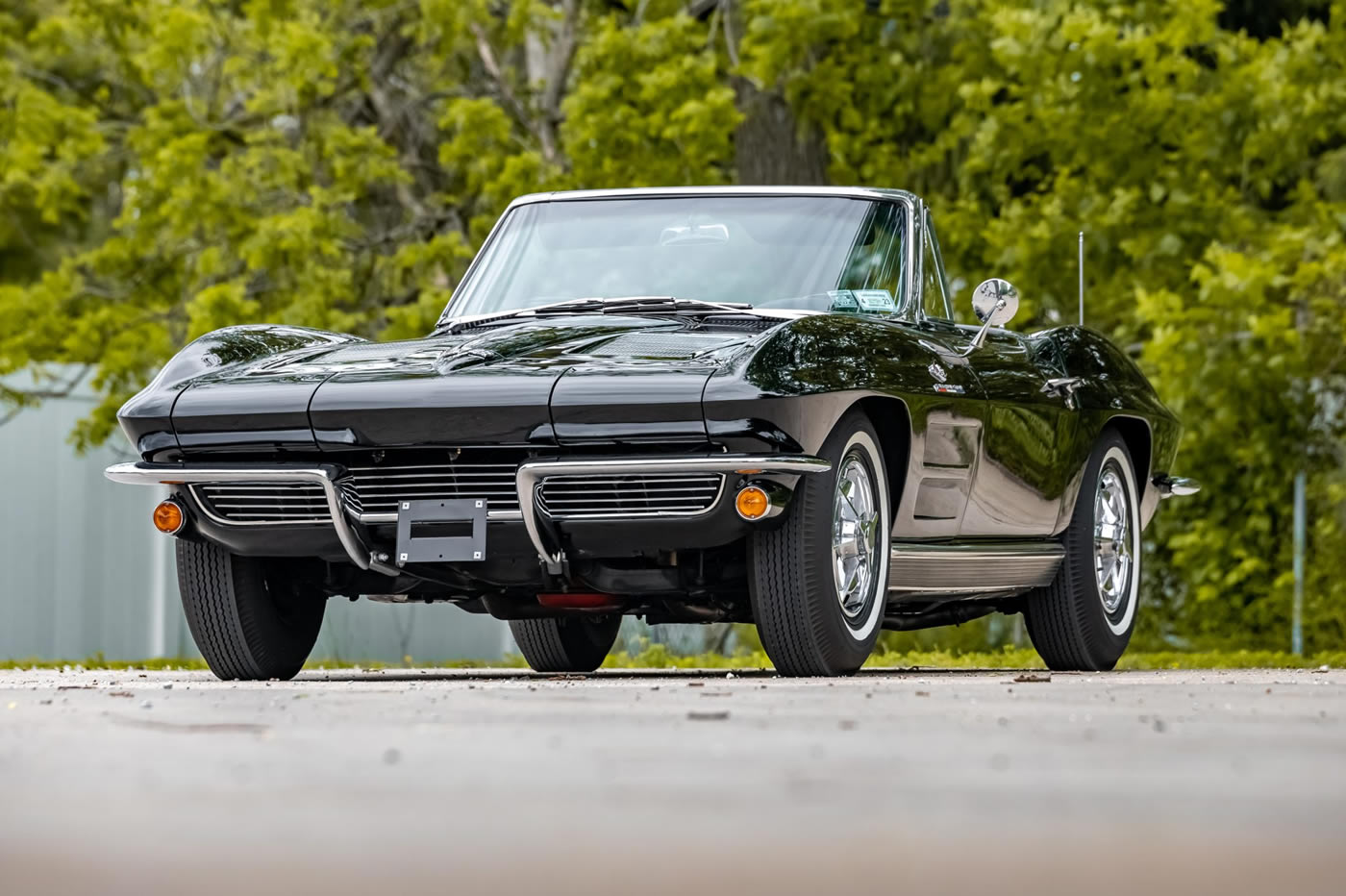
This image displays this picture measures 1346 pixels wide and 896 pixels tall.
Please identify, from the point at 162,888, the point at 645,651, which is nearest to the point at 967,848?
the point at 162,888

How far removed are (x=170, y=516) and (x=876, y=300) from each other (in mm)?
2666

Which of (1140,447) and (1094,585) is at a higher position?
(1140,447)

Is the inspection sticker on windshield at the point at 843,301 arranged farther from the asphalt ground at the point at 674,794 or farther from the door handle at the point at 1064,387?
the asphalt ground at the point at 674,794

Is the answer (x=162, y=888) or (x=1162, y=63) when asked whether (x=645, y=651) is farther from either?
(x=162, y=888)

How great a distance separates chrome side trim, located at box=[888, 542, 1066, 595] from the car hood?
941 millimetres

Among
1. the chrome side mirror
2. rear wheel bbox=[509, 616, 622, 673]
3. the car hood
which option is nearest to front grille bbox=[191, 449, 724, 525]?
the car hood

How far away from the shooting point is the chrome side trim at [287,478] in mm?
7242

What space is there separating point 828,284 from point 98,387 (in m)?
11.2

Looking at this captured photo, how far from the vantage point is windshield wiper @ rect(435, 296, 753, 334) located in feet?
26.9

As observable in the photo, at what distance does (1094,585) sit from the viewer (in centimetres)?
933

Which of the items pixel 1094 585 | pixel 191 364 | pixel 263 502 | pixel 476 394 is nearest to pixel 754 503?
pixel 476 394

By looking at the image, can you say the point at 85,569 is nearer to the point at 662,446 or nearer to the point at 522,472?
the point at 522,472

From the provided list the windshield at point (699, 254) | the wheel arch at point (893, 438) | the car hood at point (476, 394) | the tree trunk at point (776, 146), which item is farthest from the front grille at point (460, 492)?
the tree trunk at point (776, 146)

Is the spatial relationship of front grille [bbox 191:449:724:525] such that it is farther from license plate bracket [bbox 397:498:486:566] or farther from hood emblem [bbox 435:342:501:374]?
hood emblem [bbox 435:342:501:374]
